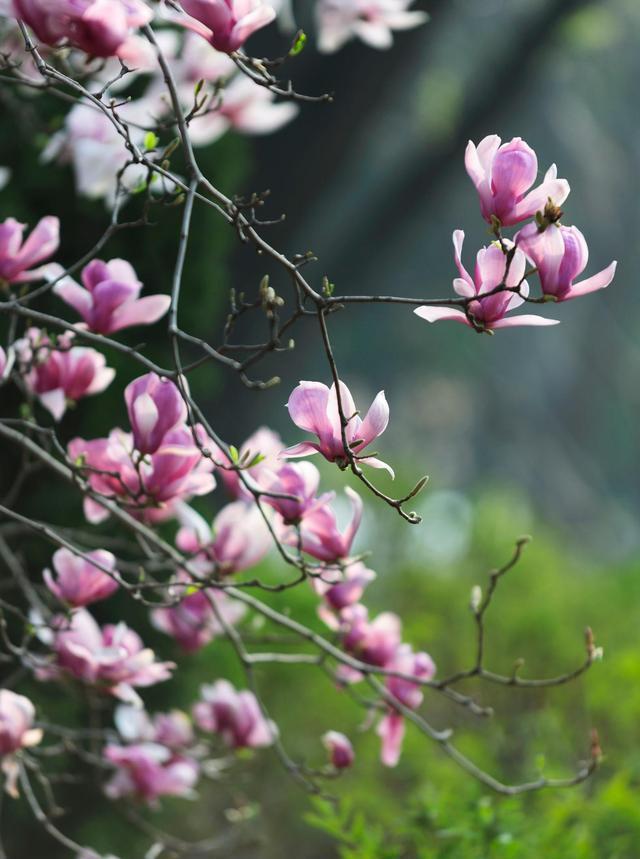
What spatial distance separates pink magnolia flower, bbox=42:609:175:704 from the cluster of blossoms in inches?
24.0

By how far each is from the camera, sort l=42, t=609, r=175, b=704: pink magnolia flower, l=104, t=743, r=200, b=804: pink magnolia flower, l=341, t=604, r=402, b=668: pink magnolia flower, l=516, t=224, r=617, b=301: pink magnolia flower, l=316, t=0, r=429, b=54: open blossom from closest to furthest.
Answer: l=516, t=224, r=617, b=301: pink magnolia flower
l=42, t=609, r=175, b=704: pink magnolia flower
l=341, t=604, r=402, b=668: pink magnolia flower
l=104, t=743, r=200, b=804: pink magnolia flower
l=316, t=0, r=429, b=54: open blossom

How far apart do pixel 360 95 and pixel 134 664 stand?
350 centimetres

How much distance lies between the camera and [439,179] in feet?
18.5

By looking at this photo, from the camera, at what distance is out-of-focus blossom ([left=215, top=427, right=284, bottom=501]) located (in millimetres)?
1187

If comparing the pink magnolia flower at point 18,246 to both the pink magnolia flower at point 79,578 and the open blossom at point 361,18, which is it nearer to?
the pink magnolia flower at point 79,578

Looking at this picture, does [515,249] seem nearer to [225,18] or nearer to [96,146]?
[225,18]

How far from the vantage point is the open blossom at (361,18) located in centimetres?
185

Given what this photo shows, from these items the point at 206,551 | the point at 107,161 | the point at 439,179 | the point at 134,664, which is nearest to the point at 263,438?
the point at 206,551

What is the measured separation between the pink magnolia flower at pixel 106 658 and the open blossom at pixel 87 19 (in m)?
0.69

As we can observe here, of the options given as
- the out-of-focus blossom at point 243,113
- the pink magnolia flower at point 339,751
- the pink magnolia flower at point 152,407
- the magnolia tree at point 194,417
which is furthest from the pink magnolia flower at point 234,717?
the out-of-focus blossom at point 243,113

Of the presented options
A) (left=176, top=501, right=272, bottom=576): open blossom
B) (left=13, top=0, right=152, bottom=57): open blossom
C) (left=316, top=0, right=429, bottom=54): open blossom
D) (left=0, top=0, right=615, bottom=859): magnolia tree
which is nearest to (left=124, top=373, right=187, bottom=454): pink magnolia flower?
(left=0, top=0, right=615, bottom=859): magnolia tree

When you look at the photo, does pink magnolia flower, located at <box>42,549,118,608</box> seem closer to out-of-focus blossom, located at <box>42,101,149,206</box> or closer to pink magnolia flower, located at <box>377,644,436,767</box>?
pink magnolia flower, located at <box>377,644,436,767</box>

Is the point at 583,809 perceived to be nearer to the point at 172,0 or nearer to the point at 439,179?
the point at 172,0

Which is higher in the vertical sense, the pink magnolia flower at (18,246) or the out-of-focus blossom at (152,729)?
the pink magnolia flower at (18,246)
